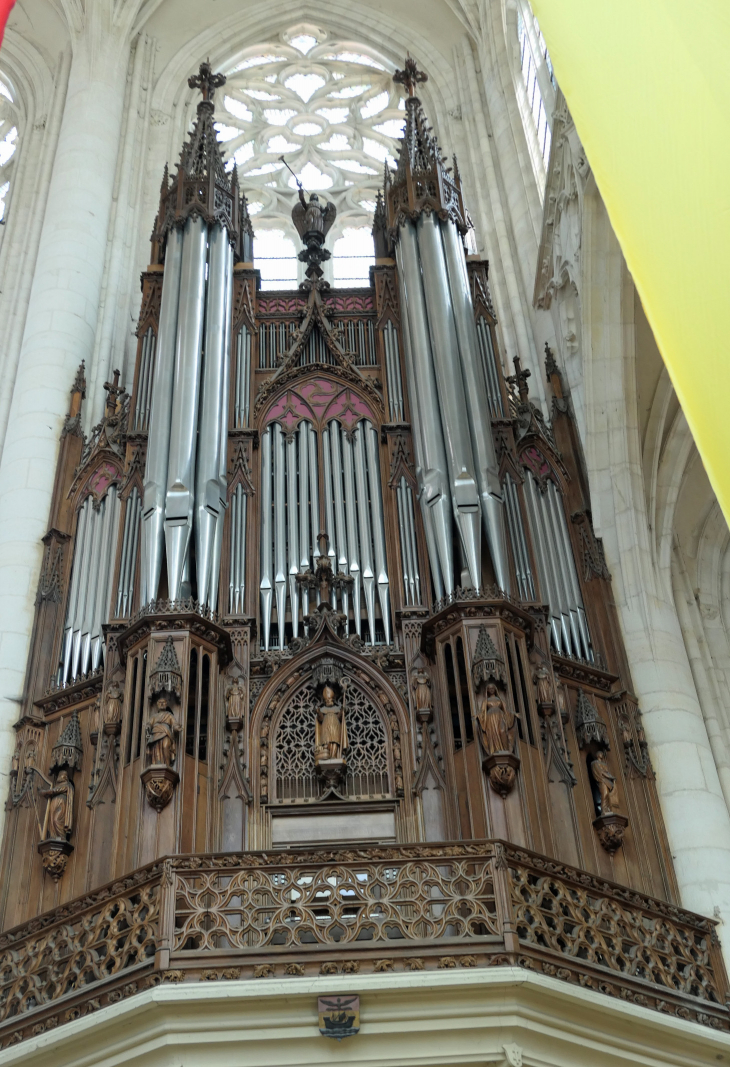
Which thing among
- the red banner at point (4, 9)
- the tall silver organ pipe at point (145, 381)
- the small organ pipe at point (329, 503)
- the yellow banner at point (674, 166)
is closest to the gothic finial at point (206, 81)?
the tall silver organ pipe at point (145, 381)

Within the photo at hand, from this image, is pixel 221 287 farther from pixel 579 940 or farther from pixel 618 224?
Answer: pixel 618 224

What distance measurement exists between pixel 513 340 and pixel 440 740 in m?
6.10

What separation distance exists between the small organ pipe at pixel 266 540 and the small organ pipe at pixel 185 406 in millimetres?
862

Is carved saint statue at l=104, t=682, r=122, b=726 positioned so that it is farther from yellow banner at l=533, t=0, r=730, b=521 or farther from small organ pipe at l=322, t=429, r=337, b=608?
yellow banner at l=533, t=0, r=730, b=521

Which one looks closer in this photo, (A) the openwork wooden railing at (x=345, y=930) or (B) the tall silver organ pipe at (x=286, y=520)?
(A) the openwork wooden railing at (x=345, y=930)

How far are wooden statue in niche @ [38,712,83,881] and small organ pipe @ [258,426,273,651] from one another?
6.20 feet

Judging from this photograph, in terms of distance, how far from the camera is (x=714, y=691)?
40.5 feet

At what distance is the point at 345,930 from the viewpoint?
8.12m

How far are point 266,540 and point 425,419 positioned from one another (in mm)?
1967

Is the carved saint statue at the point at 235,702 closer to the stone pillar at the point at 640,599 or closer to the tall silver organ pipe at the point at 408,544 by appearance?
the tall silver organ pipe at the point at 408,544

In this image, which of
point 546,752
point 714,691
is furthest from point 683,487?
point 546,752

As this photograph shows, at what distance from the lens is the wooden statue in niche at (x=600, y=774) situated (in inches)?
398

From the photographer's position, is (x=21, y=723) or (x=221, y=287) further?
(x=221, y=287)

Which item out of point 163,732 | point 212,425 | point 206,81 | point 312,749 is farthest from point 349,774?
point 206,81
